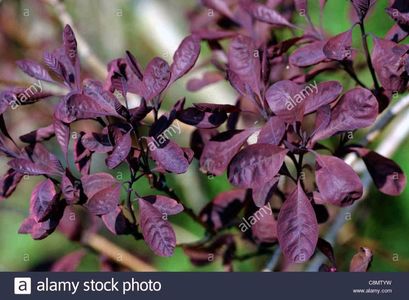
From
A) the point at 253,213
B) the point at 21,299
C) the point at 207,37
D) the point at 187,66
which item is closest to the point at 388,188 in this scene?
the point at 253,213

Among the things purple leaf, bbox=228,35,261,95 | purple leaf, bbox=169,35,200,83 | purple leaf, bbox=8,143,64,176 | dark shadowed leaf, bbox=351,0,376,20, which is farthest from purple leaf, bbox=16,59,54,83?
dark shadowed leaf, bbox=351,0,376,20

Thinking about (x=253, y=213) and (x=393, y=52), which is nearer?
(x=393, y=52)

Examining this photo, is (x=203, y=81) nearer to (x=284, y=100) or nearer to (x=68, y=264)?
(x=284, y=100)

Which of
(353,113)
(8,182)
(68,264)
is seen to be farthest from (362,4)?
(68,264)

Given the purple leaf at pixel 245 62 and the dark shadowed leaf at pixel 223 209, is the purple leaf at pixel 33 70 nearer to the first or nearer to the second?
the purple leaf at pixel 245 62

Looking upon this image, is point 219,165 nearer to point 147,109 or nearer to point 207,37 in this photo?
point 147,109
